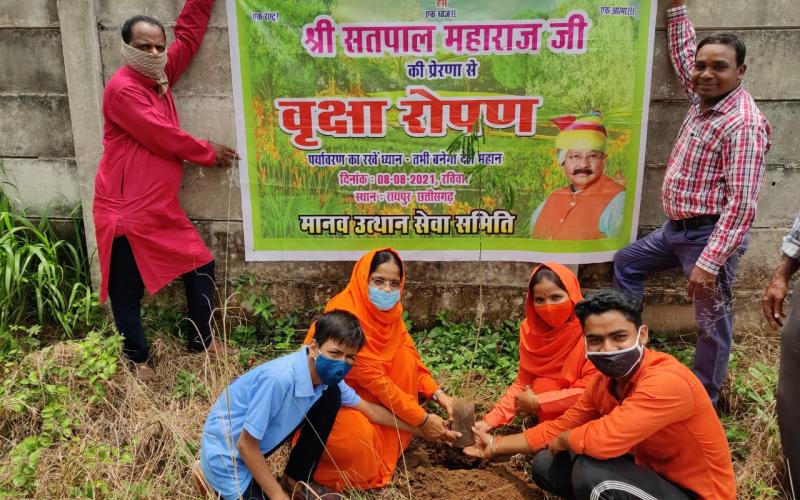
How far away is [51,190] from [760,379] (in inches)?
182

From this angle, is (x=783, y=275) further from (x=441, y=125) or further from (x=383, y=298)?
(x=441, y=125)

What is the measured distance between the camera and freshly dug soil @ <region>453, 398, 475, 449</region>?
2.88 m

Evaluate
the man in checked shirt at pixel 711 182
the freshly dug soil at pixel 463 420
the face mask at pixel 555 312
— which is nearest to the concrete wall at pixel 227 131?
the man in checked shirt at pixel 711 182

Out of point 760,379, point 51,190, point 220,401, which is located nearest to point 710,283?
point 760,379

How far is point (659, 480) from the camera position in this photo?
227cm

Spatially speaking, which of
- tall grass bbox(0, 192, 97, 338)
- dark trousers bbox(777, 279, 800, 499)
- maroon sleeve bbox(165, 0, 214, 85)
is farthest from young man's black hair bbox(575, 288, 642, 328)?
tall grass bbox(0, 192, 97, 338)

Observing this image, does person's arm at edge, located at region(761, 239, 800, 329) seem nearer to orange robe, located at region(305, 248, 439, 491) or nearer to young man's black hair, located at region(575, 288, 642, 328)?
young man's black hair, located at region(575, 288, 642, 328)

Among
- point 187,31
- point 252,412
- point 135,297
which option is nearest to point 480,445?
point 252,412

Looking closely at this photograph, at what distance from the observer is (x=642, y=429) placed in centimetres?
219

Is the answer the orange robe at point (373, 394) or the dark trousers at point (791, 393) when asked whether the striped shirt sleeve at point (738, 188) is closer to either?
the dark trousers at point (791, 393)

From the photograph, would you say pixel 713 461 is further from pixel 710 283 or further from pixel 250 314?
pixel 250 314

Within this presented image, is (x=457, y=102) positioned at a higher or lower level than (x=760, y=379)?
higher

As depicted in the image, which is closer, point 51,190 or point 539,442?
point 539,442

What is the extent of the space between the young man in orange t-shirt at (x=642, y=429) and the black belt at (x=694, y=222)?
3.34 feet
